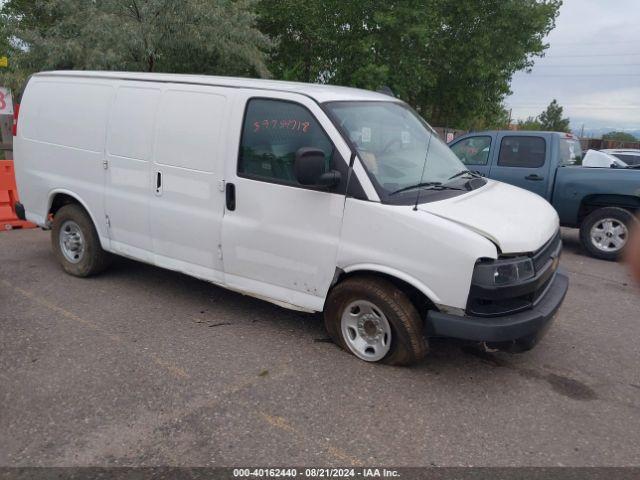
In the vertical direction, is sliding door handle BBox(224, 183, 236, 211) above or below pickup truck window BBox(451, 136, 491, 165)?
below

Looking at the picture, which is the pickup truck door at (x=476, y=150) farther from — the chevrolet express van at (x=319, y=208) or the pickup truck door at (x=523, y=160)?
the chevrolet express van at (x=319, y=208)

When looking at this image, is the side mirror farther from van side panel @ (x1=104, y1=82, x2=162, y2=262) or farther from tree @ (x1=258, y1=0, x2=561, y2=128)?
tree @ (x1=258, y1=0, x2=561, y2=128)

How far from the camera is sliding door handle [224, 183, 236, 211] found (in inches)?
173

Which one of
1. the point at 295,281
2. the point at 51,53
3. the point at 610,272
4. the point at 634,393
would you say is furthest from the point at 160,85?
the point at 51,53

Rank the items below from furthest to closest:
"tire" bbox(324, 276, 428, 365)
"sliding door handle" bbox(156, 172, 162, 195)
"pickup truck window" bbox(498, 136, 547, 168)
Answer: "pickup truck window" bbox(498, 136, 547, 168) < "sliding door handle" bbox(156, 172, 162, 195) < "tire" bbox(324, 276, 428, 365)

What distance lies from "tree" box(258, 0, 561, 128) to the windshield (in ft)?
41.9

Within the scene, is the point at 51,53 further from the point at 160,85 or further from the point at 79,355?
the point at 79,355

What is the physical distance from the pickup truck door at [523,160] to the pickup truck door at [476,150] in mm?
106

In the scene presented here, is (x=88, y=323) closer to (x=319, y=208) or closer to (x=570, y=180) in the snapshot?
(x=319, y=208)

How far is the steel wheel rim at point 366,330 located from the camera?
13.1 feet

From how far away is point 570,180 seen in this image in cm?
802

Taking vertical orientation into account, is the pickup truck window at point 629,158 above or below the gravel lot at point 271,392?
above

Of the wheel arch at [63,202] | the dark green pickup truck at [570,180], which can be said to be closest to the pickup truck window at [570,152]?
the dark green pickup truck at [570,180]

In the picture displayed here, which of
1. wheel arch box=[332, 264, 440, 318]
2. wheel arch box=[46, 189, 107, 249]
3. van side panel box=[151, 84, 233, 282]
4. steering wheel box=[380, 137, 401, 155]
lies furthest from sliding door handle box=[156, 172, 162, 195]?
steering wheel box=[380, 137, 401, 155]
